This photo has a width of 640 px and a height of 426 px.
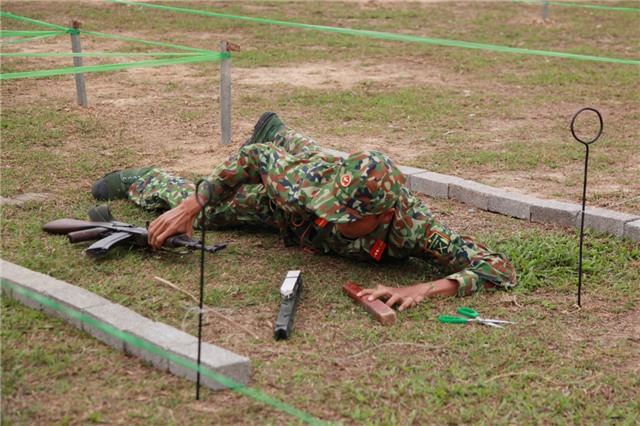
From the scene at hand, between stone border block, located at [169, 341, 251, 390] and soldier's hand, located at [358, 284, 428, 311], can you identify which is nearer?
stone border block, located at [169, 341, 251, 390]

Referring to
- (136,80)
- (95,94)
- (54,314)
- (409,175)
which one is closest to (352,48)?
(136,80)

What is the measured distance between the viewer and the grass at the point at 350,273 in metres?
3.73

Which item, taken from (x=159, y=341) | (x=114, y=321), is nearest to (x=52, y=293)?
(x=114, y=321)

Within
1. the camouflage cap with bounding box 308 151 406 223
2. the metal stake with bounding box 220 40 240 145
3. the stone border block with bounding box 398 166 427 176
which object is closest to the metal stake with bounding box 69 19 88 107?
the metal stake with bounding box 220 40 240 145

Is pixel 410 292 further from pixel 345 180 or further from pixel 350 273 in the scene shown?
pixel 345 180

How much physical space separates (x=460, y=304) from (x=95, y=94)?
20.2 feet

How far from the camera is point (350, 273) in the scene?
17.0 feet

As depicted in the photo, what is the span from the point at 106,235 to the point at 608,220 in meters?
3.30

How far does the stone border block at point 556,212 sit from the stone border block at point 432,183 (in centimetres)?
68

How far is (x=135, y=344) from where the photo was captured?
3.93 metres

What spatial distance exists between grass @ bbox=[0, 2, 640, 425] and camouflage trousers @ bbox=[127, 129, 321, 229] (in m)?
0.13

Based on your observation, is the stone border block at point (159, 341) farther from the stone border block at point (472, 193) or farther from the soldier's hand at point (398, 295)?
the stone border block at point (472, 193)

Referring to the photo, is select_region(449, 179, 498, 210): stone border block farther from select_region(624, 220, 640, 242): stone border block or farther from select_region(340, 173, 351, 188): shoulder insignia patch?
select_region(340, 173, 351, 188): shoulder insignia patch

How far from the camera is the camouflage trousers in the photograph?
5.54 m
